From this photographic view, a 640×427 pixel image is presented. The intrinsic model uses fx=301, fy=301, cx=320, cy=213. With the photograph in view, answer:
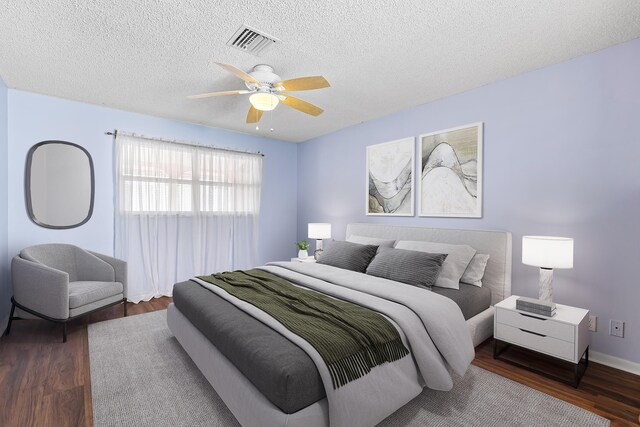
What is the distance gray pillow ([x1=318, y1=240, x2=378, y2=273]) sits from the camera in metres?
3.31

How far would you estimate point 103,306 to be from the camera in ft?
10.5

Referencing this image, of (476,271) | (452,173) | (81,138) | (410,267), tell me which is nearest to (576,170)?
(452,173)

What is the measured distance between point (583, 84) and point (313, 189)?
377cm

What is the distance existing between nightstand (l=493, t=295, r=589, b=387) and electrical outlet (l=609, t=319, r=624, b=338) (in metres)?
0.21

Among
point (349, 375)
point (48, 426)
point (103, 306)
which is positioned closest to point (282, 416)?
point (349, 375)

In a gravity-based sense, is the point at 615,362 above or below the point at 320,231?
below

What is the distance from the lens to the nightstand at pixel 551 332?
2.15 m

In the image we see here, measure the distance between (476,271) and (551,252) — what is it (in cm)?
74

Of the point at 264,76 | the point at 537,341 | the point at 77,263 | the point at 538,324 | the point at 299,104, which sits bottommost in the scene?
the point at 537,341

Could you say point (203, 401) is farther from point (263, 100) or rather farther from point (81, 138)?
point (81, 138)

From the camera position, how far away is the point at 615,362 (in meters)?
2.38

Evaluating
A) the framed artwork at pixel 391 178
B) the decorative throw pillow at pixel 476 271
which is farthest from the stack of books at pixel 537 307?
the framed artwork at pixel 391 178

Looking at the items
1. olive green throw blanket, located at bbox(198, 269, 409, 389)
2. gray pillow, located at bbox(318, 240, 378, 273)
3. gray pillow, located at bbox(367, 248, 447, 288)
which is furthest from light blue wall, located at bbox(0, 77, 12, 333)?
gray pillow, located at bbox(367, 248, 447, 288)

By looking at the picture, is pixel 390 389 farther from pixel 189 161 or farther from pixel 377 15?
pixel 189 161
